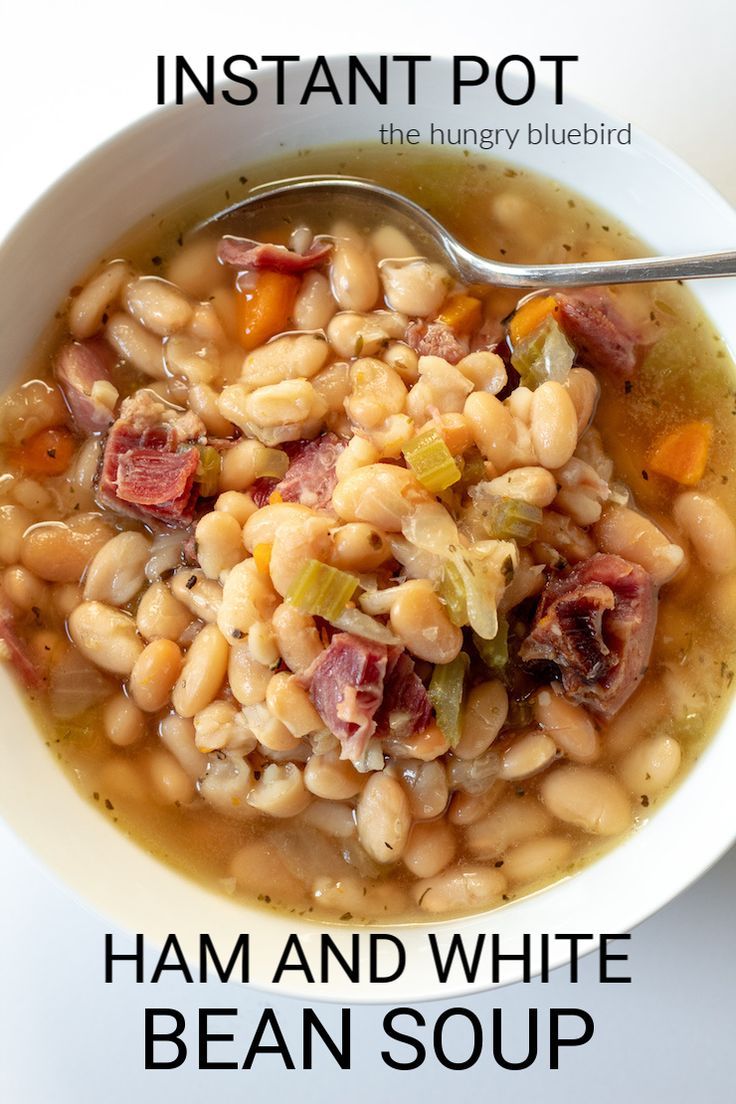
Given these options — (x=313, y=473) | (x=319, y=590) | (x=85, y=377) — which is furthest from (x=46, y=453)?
(x=319, y=590)

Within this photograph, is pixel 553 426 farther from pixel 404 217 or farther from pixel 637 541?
pixel 404 217

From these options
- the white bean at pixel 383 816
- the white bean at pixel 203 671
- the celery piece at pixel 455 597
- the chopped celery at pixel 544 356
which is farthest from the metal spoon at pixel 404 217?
the white bean at pixel 383 816

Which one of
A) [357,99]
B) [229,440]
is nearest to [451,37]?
[357,99]

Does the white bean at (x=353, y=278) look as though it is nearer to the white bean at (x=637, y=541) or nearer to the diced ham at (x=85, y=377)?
the diced ham at (x=85, y=377)

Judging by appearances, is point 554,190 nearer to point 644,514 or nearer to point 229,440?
point 644,514

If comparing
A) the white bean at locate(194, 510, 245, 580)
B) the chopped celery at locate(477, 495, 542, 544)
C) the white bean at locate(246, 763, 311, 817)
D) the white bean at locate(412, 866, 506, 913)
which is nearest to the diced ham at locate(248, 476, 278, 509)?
the white bean at locate(194, 510, 245, 580)

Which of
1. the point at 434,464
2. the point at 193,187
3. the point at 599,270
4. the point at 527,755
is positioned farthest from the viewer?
the point at 193,187
